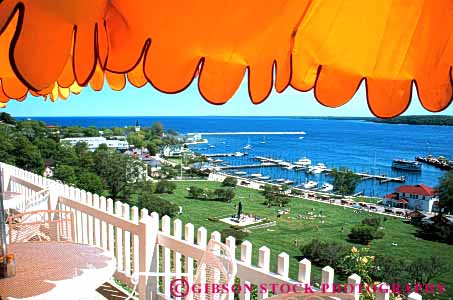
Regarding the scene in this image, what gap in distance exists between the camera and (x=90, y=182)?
1348 cm

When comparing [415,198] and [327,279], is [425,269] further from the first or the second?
[327,279]

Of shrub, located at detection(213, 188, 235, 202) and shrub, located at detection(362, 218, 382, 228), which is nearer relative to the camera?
shrub, located at detection(362, 218, 382, 228)

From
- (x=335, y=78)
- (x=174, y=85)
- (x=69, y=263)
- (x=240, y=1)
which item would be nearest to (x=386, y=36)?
(x=335, y=78)

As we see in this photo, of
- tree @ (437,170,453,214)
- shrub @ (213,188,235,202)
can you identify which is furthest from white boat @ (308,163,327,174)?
tree @ (437,170,453,214)

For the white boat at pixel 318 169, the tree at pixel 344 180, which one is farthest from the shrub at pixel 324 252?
the white boat at pixel 318 169

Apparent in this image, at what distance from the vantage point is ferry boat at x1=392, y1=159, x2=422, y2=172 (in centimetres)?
1698

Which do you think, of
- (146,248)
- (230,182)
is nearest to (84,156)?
(230,182)

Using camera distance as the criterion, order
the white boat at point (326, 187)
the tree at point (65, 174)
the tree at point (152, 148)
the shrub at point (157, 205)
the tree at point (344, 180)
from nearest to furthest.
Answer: the tree at point (65, 174)
the shrub at point (157, 205)
the tree at point (152, 148)
the tree at point (344, 180)
the white boat at point (326, 187)

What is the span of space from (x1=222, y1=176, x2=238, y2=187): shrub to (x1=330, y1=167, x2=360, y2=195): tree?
6.29 m

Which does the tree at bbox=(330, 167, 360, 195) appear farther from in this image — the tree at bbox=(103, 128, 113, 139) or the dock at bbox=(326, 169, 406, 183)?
the tree at bbox=(103, 128, 113, 139)

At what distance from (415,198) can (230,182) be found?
10754 millimetres

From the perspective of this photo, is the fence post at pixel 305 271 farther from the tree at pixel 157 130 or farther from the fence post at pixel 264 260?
the tree at pixel 157 130

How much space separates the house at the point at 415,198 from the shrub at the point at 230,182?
921 centimetres

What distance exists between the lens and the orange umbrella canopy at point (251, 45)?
0.69 m
